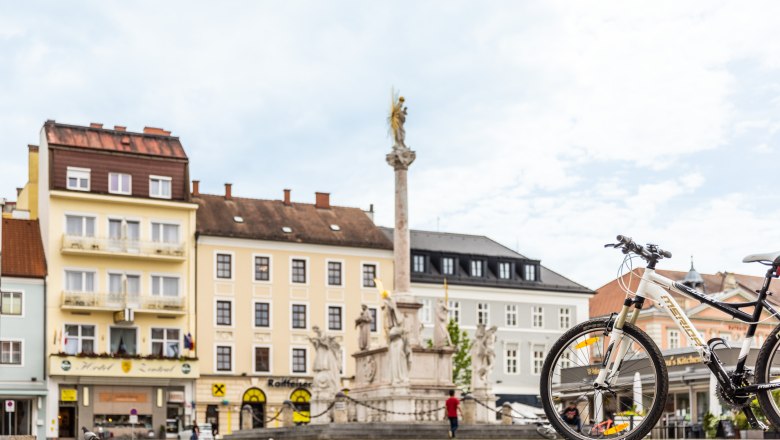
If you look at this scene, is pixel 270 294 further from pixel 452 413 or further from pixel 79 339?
pixel 452 413

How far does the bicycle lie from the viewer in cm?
702

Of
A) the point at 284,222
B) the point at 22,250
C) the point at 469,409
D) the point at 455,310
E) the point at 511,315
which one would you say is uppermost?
the point at 284,222

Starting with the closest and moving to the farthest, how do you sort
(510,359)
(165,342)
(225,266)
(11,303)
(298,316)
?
1. (11,303)
2. (165,342)
3. (225,266)
4. (298,316)
5. (510,359)

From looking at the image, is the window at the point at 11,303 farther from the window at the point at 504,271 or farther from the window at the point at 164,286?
the window at the point at 504,271

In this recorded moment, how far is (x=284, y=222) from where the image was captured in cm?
6825

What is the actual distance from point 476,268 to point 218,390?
1899 cm

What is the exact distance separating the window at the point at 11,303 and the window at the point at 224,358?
10.5 metres

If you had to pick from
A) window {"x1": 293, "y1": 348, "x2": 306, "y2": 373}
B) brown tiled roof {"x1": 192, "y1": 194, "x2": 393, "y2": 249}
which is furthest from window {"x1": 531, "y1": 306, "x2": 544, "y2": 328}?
window {"x1": 293, "y1": 348, "x2": 306, "y2": 373}

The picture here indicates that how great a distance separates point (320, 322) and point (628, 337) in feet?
196

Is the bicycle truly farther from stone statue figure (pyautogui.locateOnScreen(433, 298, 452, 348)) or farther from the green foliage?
the green foliage

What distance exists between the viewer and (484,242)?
76375 millimetres

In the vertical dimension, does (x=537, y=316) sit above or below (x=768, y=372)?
above

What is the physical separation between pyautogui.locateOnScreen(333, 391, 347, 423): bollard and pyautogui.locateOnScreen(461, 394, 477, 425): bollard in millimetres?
3903

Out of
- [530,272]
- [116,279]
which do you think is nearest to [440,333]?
[116,279]
